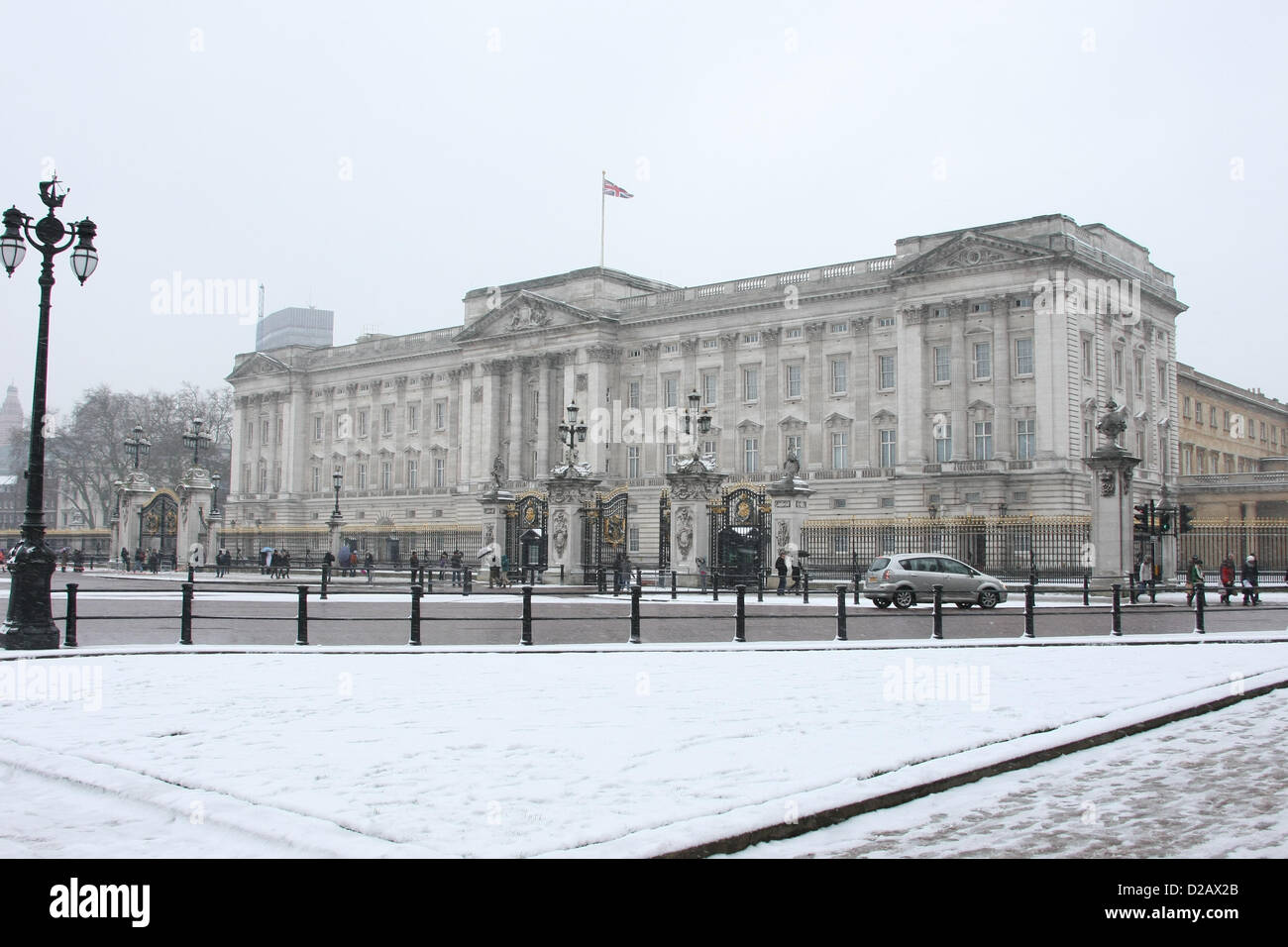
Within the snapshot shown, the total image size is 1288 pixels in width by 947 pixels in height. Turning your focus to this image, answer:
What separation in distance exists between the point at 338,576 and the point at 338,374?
4990 centimetres

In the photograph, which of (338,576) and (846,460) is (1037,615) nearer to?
(338,576)

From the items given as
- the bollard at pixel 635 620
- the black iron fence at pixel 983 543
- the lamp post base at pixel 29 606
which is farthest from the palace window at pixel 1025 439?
the lamp post base at pixel 29 606

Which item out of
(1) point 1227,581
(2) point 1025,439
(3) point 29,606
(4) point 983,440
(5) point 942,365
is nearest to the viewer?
(3) point 29,606

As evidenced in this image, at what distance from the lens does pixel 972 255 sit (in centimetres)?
6325

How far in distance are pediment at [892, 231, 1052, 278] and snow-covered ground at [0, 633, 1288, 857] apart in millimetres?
48513

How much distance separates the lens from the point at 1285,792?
727 cm

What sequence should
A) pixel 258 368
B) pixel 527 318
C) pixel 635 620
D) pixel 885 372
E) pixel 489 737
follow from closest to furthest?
pixel 489 737 < pixel 635 620 < pixel 885 372 < pixel 527 318 < pixel 258 368

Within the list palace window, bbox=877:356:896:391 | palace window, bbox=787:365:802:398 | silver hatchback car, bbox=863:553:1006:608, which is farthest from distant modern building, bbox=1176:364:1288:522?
silver hatchback car, bbox=863:553:1006:608

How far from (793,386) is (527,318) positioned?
20230mm

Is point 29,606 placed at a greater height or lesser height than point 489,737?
greater

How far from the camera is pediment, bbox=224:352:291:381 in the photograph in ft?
330

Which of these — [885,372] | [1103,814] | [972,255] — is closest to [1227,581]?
[1103,814]

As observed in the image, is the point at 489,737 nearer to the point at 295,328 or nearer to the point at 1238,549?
the point at 1238,549
